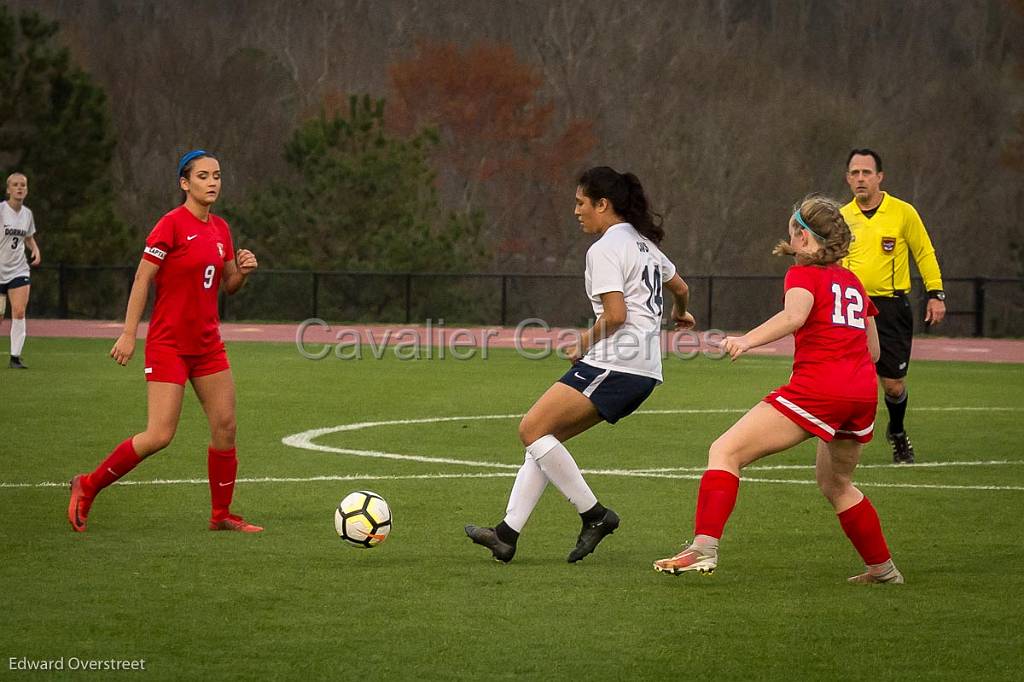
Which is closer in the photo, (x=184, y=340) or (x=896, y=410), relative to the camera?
(x=184, y=340)

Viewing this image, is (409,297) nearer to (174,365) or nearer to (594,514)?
(174,365)

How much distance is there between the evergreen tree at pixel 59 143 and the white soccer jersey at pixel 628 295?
2986cm

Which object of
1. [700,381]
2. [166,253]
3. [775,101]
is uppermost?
[775,101]

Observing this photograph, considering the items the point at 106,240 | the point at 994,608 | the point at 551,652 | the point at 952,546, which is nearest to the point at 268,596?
the point at 551,652

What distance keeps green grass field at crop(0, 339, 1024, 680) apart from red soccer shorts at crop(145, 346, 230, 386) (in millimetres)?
859

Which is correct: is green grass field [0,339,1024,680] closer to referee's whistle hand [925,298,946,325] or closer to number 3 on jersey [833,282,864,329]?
referee's whistle hand [925,298,946,325]

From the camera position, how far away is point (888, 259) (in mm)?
11562

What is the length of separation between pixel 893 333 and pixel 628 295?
472cm

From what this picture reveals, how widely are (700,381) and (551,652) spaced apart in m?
14.2

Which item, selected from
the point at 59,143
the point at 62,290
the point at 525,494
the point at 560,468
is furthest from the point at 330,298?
the point at 560,468

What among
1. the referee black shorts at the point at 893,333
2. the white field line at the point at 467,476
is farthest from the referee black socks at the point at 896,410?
the white field line at the point at 467,476

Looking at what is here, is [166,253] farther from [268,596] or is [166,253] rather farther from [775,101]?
[775,101]

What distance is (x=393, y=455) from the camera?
11.9 m

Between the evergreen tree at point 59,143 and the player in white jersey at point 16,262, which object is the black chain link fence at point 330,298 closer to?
the evergreen tree at point 59,143
